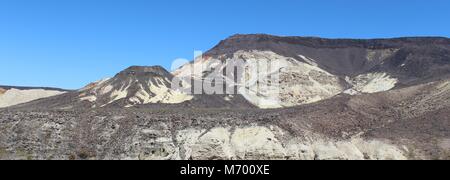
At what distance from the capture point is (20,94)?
75.4m

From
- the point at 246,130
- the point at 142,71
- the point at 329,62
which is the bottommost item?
the point at 246,130

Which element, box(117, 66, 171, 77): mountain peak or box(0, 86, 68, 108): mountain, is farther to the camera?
box(0, 86, 68, 108): mountain

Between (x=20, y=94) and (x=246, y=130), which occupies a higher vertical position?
(x=20, y=94)

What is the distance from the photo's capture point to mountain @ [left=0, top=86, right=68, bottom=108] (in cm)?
7294

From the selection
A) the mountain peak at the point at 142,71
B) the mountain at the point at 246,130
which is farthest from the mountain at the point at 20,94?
the mountain at the point at 246,130

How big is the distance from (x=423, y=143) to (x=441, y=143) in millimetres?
977

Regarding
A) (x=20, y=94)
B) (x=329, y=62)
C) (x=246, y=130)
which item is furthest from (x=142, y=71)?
(x=246, y=130)

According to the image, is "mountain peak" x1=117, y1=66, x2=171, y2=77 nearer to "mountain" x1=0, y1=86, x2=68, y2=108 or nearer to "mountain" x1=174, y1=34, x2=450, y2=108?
"mountain" x1=174, y1=34, x2=450, y2=108

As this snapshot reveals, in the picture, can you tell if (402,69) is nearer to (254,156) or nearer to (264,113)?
(264,113)

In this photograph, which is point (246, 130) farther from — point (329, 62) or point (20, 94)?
point (329, 62)

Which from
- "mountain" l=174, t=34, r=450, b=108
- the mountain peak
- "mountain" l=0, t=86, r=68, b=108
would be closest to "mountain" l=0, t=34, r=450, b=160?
the mountain peak
